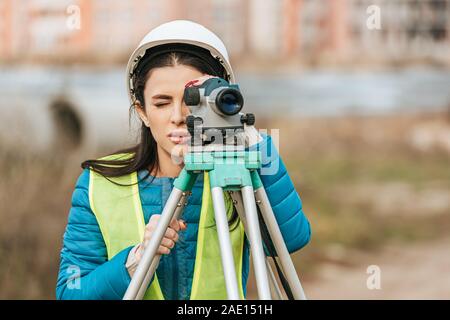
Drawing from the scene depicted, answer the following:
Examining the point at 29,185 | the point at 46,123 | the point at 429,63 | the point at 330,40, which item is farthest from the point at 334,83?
the point at 29,185

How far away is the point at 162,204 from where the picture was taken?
1.46m

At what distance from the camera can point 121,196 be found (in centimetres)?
146

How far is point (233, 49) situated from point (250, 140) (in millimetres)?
3866

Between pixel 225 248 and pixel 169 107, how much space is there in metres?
0.32

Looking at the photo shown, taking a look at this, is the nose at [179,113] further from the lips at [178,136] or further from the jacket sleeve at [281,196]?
the jacket sleeve at [281,196]

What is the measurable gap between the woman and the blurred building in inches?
120

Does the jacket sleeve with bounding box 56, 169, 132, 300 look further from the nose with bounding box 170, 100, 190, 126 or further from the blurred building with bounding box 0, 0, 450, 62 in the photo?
the blurred building with bounding box 0, 0, 450, 62

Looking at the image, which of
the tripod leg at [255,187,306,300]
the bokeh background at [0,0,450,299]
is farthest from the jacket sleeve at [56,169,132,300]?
the bokeh background at [0,0,450,299]

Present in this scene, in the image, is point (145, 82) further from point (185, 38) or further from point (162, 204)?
point (162, 204)

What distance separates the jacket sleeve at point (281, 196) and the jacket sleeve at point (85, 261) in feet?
0.91

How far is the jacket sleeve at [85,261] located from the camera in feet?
4.40

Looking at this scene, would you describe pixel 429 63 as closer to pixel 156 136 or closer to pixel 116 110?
pixel 116 110

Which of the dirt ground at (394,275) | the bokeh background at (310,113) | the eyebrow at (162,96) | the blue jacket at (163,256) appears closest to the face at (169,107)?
the eyebrow at (162,96)

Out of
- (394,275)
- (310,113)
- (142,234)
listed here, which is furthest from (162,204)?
(310,113)
